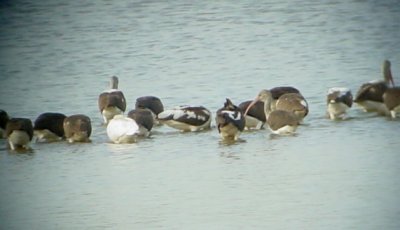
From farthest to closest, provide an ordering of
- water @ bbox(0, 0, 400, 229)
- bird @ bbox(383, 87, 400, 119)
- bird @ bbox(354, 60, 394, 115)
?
bird @ bbox(354, 60, 394, 115) < bird @ bbox(383, 87, 400, 119) < water @ bbox(0, 0, 400, 229)

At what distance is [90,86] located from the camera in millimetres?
18422

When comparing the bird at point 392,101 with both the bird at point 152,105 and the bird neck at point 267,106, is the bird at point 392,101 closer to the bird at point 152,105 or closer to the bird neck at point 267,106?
the bird neck at point 267,106

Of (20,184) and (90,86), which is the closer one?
(20,184)

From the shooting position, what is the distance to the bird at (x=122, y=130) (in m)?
14.1

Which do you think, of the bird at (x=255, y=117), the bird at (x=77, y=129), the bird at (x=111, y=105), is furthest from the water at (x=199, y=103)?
the bird at (x=255, y=117)

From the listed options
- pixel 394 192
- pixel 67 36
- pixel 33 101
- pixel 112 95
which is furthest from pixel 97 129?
pixel 67 36

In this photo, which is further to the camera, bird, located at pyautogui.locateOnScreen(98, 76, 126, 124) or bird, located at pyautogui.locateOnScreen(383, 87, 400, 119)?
bird, located at pyautogui.locateOnScreen(98, 76, 126, 124)

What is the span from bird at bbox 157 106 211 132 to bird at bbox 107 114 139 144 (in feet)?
1.99

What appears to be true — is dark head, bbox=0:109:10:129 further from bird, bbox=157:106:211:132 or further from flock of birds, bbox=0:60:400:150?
bird, bbox=157:106:211:132

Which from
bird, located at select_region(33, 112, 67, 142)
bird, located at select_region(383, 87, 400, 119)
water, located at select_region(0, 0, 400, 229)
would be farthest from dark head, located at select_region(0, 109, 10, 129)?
bird, located at select_region(383, 87, 400, 119)

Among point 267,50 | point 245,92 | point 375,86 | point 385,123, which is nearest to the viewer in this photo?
point 385,123

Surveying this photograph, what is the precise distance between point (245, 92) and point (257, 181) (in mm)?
5399

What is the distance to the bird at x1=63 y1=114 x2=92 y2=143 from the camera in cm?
1432

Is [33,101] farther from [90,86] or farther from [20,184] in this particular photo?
[20,184]
